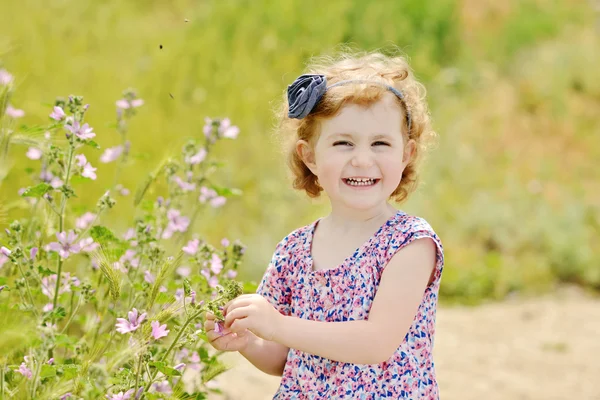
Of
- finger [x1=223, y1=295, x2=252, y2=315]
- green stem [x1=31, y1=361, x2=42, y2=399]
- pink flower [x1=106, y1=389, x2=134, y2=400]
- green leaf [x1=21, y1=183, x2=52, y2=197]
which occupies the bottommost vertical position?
green stem [x1=31, y1=361, x2=42, y2=399]

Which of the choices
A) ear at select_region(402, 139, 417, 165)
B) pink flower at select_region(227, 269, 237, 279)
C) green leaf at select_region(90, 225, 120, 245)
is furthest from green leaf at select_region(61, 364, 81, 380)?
ear at select_region(402, 139, 417, 165)

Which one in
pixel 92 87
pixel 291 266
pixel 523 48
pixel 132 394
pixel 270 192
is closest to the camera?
pixel 132 394

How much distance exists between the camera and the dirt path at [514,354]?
3.84 meters

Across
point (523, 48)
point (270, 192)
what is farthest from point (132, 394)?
point (523, 48)

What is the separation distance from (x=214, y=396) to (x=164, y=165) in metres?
1.46

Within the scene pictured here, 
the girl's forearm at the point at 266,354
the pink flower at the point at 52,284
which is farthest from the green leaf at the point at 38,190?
the girl's forearm at the point at 266,354

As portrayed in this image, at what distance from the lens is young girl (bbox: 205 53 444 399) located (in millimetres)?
1935

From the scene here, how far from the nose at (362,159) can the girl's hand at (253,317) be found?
1.26 feet

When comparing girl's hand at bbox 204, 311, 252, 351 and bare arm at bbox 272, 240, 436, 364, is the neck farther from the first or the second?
girl's hand at bbox 204, 311, 252, 351

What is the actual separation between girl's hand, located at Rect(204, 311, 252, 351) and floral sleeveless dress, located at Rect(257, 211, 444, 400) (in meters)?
0.17

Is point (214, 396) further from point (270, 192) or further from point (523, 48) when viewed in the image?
point (523, 48)

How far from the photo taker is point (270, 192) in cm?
561

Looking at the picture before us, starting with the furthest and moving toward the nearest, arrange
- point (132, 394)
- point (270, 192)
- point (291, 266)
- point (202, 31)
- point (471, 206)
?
point (202, 31) → point (471, 206) → point (270, 192) → point (291, 266) → point (132, 394)

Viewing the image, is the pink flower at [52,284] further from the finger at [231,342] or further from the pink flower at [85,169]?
the finger at [231,342]
